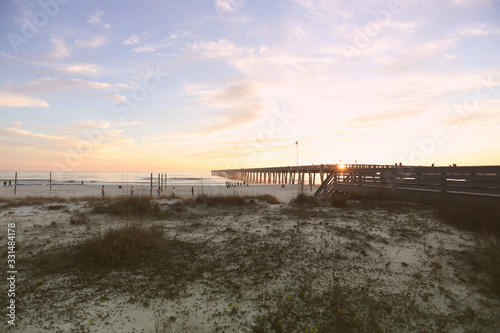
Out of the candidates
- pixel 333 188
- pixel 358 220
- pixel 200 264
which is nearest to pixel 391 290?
pixel 200 264

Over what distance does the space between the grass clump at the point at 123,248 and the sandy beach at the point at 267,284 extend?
179 mm

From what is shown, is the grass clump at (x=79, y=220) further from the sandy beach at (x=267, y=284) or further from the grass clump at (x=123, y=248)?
the grass clump at (x=123, y=248)

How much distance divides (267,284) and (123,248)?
308cm

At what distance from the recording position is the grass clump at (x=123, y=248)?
16.3 ft

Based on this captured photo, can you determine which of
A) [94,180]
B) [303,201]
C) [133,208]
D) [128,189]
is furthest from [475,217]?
[94,180]

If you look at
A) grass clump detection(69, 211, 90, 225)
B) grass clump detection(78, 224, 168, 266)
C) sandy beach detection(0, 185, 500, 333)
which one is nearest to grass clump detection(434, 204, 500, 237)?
sandy beach detection(0, 185, 500, 333)

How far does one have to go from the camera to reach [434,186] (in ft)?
34.6

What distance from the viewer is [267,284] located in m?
4.36

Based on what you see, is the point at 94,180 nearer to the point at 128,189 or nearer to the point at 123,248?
the point at 128,189

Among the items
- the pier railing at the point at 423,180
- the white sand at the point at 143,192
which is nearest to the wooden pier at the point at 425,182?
the pier railing at the point at 423,180

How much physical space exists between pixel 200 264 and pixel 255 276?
3.92 ft

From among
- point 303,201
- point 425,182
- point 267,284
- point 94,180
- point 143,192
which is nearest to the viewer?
point 267,284

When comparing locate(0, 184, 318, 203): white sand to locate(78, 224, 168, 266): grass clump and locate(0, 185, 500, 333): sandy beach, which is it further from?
locate(78, 224, 168, 266): grass clump

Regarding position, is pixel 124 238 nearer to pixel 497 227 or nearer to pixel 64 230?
pixel 64 230
